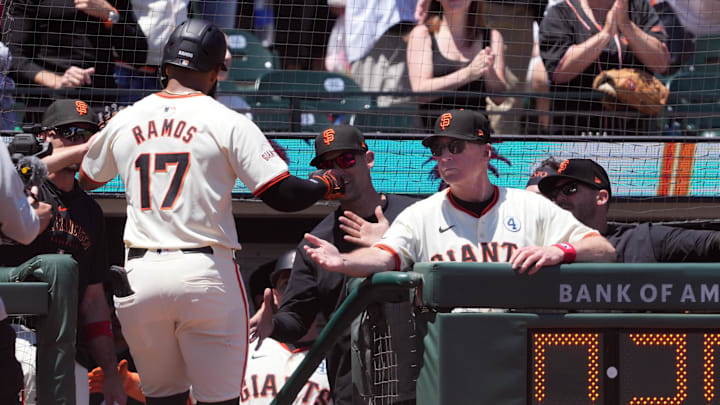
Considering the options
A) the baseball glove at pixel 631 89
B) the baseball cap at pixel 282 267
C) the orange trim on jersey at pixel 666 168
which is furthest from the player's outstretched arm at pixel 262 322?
the baseball glove at pixel 631 89

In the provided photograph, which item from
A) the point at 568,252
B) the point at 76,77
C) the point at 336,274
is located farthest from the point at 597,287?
the point at 76,77

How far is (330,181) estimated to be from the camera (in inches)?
148

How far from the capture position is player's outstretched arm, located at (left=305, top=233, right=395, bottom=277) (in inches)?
128

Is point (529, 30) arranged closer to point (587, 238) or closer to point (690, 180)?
point (690, 180)

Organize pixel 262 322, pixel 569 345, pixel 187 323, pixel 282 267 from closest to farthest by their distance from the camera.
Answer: pixel 569 345 → pixel 187 323 → pixel 262 322 → pixel 282 267

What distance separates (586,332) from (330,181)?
1374 mm

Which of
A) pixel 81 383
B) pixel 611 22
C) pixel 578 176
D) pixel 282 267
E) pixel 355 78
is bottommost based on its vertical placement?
pixel 81 383

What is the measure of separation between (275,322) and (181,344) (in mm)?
874

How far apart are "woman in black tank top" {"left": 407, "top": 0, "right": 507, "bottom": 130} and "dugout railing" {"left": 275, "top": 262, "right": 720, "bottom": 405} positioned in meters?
4.47

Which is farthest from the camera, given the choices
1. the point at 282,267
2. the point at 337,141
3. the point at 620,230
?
the point at 282,267

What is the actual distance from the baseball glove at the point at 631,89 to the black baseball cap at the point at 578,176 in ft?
8.42

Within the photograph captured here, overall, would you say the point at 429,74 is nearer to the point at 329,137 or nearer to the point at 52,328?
the point at 329,137

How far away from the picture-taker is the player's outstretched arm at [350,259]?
10.6ft

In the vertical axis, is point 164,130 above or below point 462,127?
below
